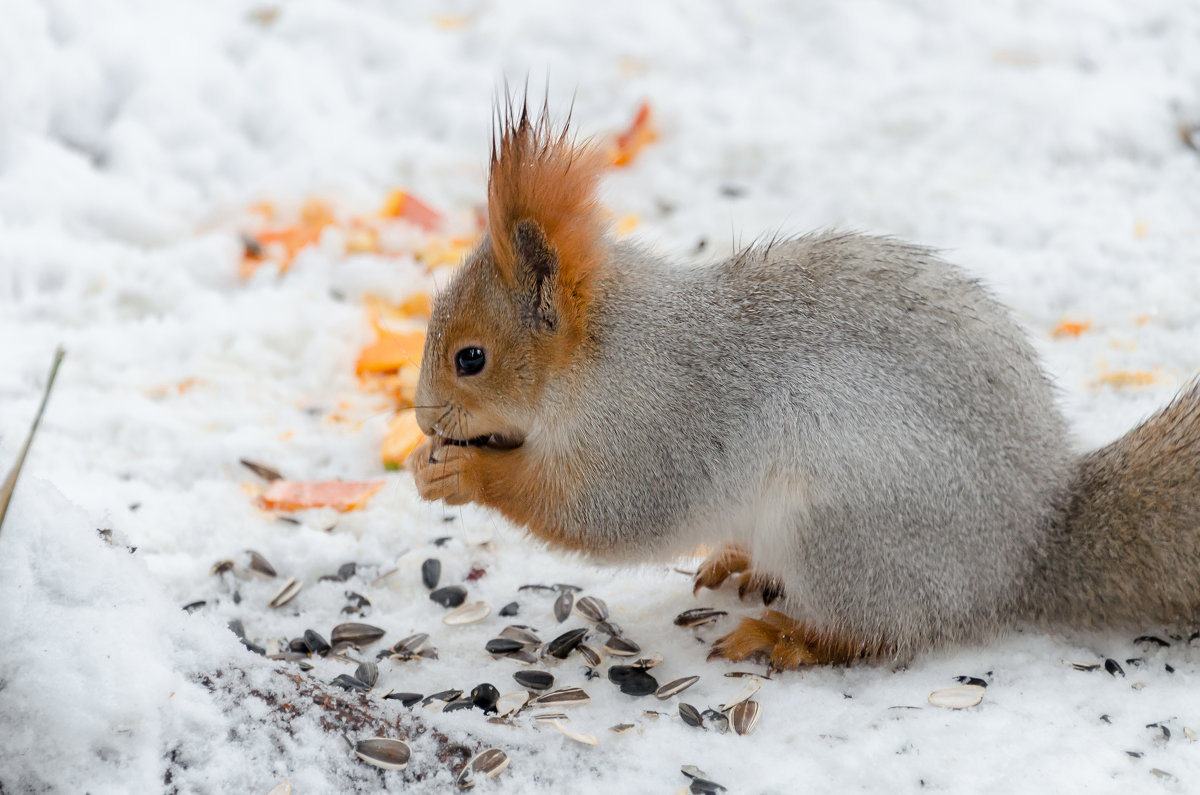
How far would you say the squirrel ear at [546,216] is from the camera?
2.08 meters

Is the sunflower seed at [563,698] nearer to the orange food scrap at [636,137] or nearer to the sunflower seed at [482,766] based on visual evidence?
the sunflower seed at [482,766]

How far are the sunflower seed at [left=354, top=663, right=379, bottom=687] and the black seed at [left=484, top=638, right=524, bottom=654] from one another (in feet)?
0.74

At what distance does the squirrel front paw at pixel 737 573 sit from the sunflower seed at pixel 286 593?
853 mm

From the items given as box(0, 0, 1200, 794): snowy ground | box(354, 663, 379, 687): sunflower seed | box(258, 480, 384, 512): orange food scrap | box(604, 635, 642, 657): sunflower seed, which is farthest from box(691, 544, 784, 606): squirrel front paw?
box(258, 480, 384, 512): orange food scrap

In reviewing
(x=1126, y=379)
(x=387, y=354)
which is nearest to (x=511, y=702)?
(x=387, y=354)

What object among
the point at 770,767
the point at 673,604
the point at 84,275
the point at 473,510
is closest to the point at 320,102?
the point at 84,275

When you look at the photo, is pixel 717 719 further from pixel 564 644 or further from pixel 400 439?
pixel 400 439

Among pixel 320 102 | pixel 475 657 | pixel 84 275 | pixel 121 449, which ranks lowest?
pixel 475 657

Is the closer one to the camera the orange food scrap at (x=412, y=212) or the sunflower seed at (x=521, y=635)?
the sunflower seed at (x=521, y=635)

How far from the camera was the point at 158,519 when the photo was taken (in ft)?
8.53

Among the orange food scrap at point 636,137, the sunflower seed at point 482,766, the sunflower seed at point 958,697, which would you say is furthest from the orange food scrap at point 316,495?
the orange food scrap at point 636,137

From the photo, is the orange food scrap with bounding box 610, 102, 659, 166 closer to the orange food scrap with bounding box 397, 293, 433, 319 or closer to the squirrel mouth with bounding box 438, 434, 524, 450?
the orange food scrap with bounding box 397, 293, 433, 319

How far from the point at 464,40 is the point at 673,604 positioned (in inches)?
128

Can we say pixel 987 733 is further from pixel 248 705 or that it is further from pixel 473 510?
pixel 473 510
